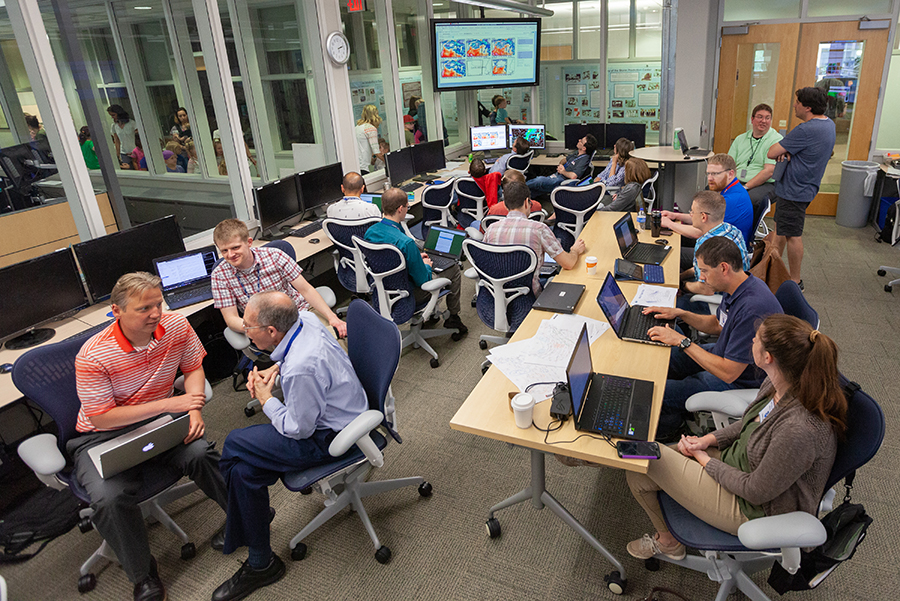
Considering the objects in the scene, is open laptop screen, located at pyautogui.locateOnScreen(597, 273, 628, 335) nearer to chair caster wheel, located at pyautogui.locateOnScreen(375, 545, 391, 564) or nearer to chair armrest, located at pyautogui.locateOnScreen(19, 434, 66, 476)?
chair caster wheel, located at pyautogui.locateOnScreen(375, 545, 391, 564)

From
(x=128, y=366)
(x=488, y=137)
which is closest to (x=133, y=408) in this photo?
(x=128, y=366)

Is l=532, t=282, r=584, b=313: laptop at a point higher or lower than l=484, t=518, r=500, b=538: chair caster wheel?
Answer: higher

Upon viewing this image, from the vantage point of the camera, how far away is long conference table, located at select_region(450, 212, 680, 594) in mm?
2043

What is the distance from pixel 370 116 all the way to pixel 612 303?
4808 millimetres

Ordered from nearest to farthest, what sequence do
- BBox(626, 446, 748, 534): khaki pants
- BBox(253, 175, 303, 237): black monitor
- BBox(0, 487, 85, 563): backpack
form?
1. BBox(626, 446, 748, 534): khaki pants
2. BBox(0, 487, 85, 563): backpack
3. BBox(253, 175, 303, 237): black monitor

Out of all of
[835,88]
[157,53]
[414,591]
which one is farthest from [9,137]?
[835,88]

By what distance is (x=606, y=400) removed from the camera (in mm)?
2262

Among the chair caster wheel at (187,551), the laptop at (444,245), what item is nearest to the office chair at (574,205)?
the laptop at (444,245)

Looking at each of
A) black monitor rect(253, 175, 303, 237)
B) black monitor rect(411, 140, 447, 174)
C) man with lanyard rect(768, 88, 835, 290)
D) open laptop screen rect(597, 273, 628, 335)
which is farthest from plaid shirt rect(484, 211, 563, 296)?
black monitor rect(411, 140, 447, 174)

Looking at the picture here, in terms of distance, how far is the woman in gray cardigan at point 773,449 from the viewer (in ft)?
5.67

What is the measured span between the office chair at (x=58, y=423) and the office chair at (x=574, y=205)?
3.81 m

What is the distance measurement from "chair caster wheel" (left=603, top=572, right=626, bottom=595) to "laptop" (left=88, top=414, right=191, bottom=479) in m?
1.94

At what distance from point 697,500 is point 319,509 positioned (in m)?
1.87

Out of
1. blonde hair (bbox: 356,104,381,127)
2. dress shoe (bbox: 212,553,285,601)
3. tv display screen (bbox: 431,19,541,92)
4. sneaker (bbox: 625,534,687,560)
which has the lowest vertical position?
dress shoe (bbox: 212,553,285,601)
